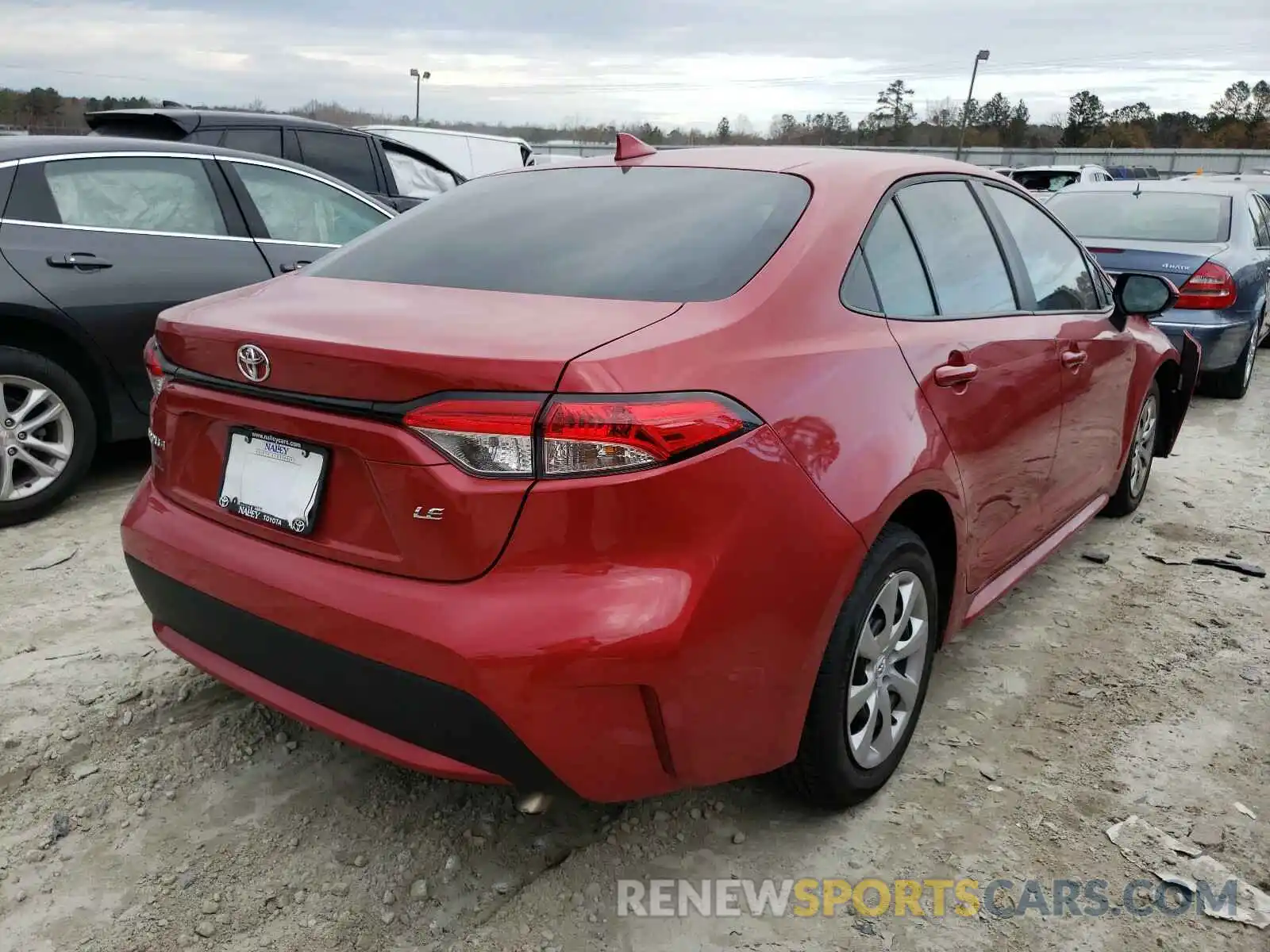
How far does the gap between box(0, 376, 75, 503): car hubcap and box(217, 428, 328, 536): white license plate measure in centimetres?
248

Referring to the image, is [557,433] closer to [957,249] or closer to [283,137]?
[957,249]

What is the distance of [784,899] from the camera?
7.27ft

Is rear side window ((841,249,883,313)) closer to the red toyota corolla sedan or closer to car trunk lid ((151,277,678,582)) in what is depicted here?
the red toyota corolla sedan

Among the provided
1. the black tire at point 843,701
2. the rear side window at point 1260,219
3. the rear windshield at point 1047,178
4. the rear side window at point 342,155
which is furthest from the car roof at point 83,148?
the rear windshield at point 1047,178

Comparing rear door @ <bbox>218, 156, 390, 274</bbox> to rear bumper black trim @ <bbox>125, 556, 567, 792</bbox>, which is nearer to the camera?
rear bumper black trim @ <bbox>125, 556, 567, 792</bbox>

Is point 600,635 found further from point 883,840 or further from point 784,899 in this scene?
point 883,840

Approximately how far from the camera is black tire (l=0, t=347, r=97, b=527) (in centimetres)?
405

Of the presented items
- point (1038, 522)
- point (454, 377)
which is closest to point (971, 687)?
point (1038, 522)

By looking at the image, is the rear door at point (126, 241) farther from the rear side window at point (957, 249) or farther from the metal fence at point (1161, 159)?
the metal fence at point (1161, 159)

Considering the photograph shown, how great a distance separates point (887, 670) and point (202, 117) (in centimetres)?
718

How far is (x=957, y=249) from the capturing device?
2.91m

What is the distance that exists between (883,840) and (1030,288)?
1.85 m

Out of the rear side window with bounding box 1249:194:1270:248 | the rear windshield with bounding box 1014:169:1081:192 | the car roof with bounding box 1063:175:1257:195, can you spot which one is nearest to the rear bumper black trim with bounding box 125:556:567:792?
the car roof with bounding box 1063:175:1257:195

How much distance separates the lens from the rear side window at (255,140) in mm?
7723
